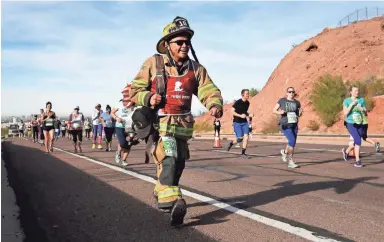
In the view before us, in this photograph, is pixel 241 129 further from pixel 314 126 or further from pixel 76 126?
pixel 314 126

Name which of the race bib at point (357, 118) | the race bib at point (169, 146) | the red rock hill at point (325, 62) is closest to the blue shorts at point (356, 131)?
the race bib at point (357, 118)

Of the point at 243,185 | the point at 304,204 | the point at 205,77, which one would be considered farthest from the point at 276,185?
the point at 205,77

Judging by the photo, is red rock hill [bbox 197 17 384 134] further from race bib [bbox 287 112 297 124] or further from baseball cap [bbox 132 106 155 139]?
baseball cap [bbox 132 106 155 139]

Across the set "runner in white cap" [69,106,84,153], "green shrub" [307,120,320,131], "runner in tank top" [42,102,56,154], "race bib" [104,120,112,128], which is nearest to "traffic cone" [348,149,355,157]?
"race bib" [104,120,112,128]

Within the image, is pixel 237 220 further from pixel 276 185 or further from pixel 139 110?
pixel 276 185

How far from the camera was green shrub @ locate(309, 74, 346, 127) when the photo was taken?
1289 inches

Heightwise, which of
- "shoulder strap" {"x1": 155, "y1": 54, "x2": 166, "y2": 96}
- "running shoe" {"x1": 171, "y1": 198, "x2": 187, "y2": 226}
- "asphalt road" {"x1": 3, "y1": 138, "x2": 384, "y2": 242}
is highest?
"shoulder strap" {"x1": 155, "y1": 54, "x2": 166, "y2": 96}

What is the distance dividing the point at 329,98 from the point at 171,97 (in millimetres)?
30947

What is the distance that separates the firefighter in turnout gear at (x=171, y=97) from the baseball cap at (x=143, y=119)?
0.02 m

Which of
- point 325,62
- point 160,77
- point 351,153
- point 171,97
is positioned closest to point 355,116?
point 351,153

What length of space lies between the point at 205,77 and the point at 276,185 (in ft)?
10.4

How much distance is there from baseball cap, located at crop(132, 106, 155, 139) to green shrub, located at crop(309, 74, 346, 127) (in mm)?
29584

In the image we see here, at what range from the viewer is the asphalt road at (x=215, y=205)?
4.40m

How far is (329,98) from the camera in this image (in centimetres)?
3381
